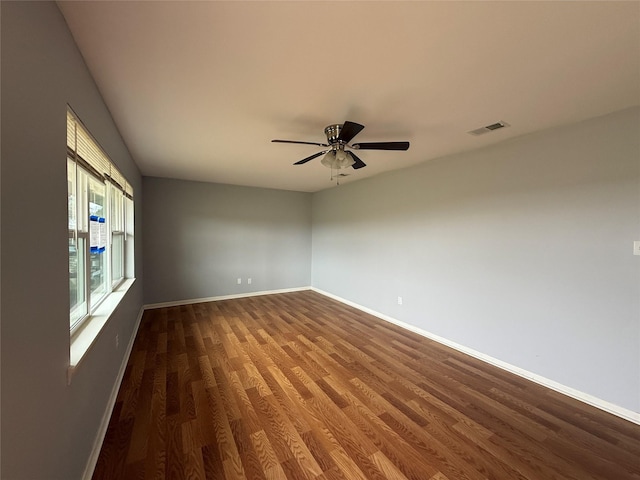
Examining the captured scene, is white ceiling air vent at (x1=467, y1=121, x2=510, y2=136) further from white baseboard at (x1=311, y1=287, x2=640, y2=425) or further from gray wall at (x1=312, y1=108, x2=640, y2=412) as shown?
white baseboard at (x1=311, y1=287, x2=640, y2=425)

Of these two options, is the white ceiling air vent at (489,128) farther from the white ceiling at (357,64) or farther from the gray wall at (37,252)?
the gray wall at (37,252)

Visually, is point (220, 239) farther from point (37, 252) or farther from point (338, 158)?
point (37, 252)

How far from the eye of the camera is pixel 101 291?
246cm

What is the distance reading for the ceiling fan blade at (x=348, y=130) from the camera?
196cm

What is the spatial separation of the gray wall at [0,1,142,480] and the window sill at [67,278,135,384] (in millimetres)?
94

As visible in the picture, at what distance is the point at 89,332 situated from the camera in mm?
1669

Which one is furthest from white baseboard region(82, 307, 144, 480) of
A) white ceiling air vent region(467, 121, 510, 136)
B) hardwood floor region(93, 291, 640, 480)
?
white ceiling air vent region(467, 121, 510, 136)

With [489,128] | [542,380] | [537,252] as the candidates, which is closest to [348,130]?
[489,128]

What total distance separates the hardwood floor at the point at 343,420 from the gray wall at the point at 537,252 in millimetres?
401

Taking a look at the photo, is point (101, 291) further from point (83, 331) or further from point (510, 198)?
point (510, 198)

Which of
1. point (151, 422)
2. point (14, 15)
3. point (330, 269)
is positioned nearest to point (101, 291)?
point (151, 422)

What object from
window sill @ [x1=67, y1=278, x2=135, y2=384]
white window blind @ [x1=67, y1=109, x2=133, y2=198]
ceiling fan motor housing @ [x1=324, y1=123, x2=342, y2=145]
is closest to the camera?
window sill @ [x1=67, y1=278, x2=135, y2=384]

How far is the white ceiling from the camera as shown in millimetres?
1197

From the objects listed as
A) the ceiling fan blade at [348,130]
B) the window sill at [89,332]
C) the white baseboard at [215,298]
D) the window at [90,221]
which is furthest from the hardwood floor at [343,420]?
the ceiling fan blade at [348,130]
